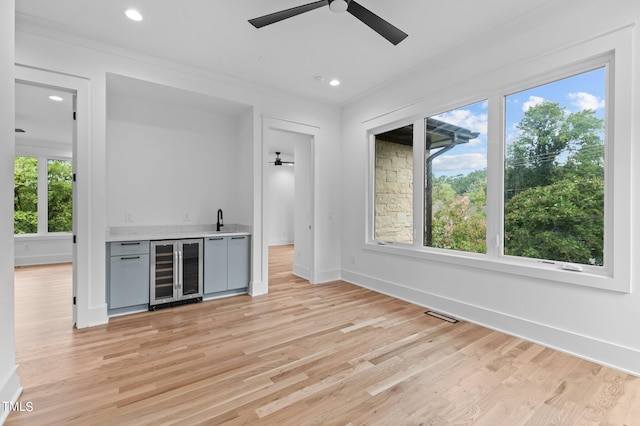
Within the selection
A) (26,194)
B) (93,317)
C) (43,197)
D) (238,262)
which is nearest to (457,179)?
(238,262)

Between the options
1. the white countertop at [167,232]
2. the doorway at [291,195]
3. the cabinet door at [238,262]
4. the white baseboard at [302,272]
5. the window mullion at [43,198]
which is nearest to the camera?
the white countertop at [167,232]

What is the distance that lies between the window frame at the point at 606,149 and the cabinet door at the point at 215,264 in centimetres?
264

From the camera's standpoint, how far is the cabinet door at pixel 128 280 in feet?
11.0

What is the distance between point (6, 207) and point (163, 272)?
201 centimetres

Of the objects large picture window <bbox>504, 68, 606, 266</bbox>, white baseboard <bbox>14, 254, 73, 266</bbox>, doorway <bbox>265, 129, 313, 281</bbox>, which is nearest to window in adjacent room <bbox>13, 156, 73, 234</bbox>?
white baseboard <bbox>14, 254, 73, 266</bbox>

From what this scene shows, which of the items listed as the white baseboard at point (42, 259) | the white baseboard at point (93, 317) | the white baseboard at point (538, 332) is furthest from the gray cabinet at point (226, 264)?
the white baseboard at point (42, 259)

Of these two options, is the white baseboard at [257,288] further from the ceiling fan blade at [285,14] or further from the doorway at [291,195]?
the ceiling fan blade at [285,14]

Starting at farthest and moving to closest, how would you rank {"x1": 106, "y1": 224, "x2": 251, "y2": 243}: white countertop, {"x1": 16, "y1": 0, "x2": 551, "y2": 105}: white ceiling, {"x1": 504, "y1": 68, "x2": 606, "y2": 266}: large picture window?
{"x1": 106, "y1": 224, "x2": 251, "y2": 243}: white countertop → {"x1": 16, "y1": 0, "x2": 551, "y2": 105}: white ceiling → {"x1": 504, "y1": 68, "x2": 606, "y2": 266}: large picture window

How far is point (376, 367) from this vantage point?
230cm

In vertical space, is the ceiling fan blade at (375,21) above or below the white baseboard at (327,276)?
above

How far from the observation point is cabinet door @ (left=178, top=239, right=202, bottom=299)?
379 centimetres

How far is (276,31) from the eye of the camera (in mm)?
3010

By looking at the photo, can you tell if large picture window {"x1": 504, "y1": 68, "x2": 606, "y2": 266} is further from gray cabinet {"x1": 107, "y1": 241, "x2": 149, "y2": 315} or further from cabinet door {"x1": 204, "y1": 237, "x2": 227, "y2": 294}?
gray cabinet {"x1": 107, "y1": 241, "x2": 149, "y2": 315}

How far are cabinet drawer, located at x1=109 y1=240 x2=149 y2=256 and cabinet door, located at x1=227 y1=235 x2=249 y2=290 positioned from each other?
40.9 inches
